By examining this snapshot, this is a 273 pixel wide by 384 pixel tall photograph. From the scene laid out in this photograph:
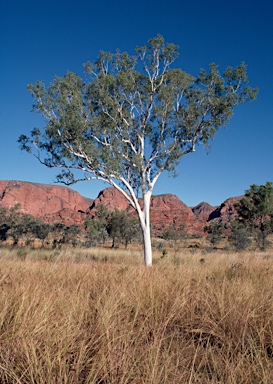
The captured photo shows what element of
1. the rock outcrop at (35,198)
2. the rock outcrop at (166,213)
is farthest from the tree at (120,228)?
the rock outcrop at (35,198)

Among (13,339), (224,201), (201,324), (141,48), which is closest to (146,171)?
(141,48)

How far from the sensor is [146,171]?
14.4 metres

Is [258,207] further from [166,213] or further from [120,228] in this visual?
[166,213]

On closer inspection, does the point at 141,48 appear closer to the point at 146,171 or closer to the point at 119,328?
the point at 146,171

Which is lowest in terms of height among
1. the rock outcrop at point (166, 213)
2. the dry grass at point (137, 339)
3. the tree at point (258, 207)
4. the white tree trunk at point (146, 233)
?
the dry grass at point (137, 339)

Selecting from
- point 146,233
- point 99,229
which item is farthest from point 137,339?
point 99,229

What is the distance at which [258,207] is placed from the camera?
34.1 m

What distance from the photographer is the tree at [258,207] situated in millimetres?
33156

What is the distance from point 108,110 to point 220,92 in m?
5.49

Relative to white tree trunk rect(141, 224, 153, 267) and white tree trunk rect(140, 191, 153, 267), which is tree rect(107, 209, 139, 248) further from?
white tree trunk rect(141, 224, 153, 267)

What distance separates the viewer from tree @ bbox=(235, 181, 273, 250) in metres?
33.2

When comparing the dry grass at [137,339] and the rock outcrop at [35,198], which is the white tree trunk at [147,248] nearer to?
the dry grass at [137,339]

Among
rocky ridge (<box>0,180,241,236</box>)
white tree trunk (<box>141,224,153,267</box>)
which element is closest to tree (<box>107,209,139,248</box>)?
white tree trunk (<box>141,224,153,267</box>)

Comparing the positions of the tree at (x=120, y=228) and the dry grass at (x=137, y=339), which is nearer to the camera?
the dry grass at (x=137, y=339)
